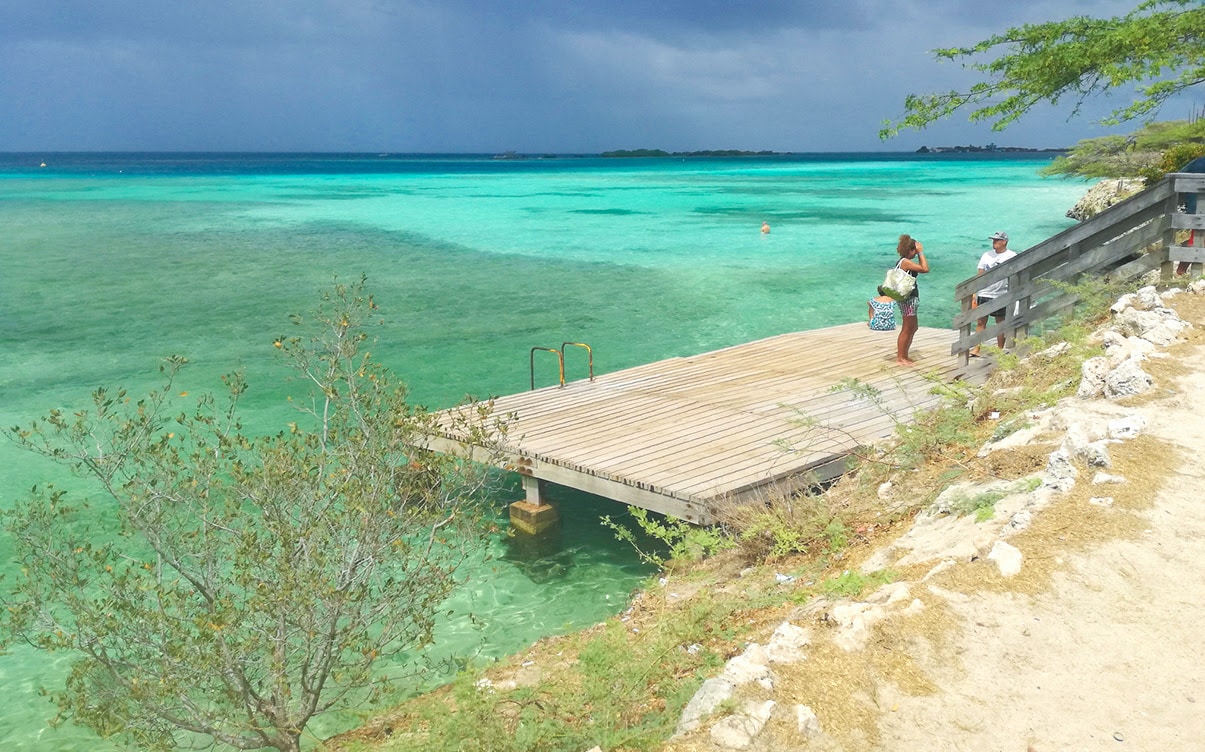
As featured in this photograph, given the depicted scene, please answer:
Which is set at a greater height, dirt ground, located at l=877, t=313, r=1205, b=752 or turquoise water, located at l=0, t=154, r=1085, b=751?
dirt ground, located at l=877, t=313, r=1205, b=752

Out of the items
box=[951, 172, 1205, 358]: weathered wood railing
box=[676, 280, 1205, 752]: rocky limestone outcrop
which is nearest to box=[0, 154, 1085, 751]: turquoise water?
box=[676, 280, 1205, 752]: rocky limestone outcrop

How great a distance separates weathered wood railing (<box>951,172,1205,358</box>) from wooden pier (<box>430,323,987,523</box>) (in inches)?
42.6

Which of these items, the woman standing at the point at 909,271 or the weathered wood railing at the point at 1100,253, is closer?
the weathered wood railing at the point at 1100,253

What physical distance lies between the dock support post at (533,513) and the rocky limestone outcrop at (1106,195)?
28240 millimetres

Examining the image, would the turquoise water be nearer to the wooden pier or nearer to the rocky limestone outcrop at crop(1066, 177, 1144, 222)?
the wooden pier

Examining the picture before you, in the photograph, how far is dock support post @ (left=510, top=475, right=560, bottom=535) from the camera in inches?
375

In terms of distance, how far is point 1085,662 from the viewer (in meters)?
4.13

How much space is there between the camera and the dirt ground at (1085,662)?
3.76 metres

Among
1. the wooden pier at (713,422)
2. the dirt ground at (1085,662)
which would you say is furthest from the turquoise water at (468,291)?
the dirt ground at (1085,662)

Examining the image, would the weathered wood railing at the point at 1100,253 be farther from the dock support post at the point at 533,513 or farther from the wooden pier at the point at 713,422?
the dock support post at the point at 533,513

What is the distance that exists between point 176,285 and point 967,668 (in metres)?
27.0

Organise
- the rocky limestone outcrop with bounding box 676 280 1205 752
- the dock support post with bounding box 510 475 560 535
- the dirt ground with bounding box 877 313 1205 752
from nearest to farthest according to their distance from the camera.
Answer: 1. the dirt ground with bounding box 877 313 1205 752
2. the rocky limestone outcrop with bounding box 676 280 1205 752
3. the dock support post with bounding box 510 475 560 535

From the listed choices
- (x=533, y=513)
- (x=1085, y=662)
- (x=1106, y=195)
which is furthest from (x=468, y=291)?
(x=1106, y=195)

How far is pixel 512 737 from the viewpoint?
4.50 metres
